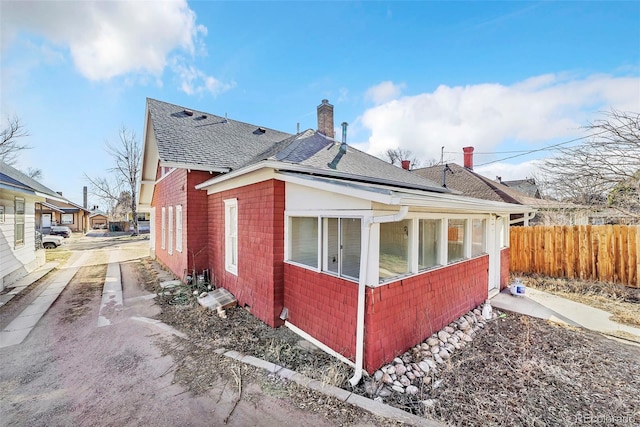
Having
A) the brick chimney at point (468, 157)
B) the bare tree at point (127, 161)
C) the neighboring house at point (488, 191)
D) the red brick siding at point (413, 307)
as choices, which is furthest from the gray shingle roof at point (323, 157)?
the bare tree at point (127, 161)

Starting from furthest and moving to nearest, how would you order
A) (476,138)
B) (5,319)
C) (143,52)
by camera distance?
(476,138) < (143,52) < (5,319)

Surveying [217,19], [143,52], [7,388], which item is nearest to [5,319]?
[7,388]

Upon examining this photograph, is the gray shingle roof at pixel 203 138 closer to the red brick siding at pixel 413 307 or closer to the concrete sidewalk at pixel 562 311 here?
the red brick siding at pixel 413 307

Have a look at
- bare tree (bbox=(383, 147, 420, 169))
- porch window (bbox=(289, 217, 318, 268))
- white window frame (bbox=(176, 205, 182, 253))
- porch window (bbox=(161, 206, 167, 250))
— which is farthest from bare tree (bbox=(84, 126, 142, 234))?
bare tree (bbox=(383, 147, 420, 169))

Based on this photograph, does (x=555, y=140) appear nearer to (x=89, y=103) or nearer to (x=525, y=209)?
(x=525, y=209)

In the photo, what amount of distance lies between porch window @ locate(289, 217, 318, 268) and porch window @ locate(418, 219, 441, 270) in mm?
1802

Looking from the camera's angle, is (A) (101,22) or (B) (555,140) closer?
(A) (101,22)

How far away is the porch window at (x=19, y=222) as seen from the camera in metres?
8.74

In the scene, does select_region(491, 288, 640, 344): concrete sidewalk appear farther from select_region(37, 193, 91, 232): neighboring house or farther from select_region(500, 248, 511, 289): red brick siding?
select_region(37, 193, 91, 232): neighboring house

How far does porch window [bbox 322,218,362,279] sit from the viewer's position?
3903mm

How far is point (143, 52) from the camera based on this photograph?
783cm

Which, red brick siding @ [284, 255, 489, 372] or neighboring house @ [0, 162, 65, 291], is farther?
neighboring house @ [0, 162, 65, 291]

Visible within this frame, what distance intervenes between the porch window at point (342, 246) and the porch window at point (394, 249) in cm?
37

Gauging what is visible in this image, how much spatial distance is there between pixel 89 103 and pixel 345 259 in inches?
437
